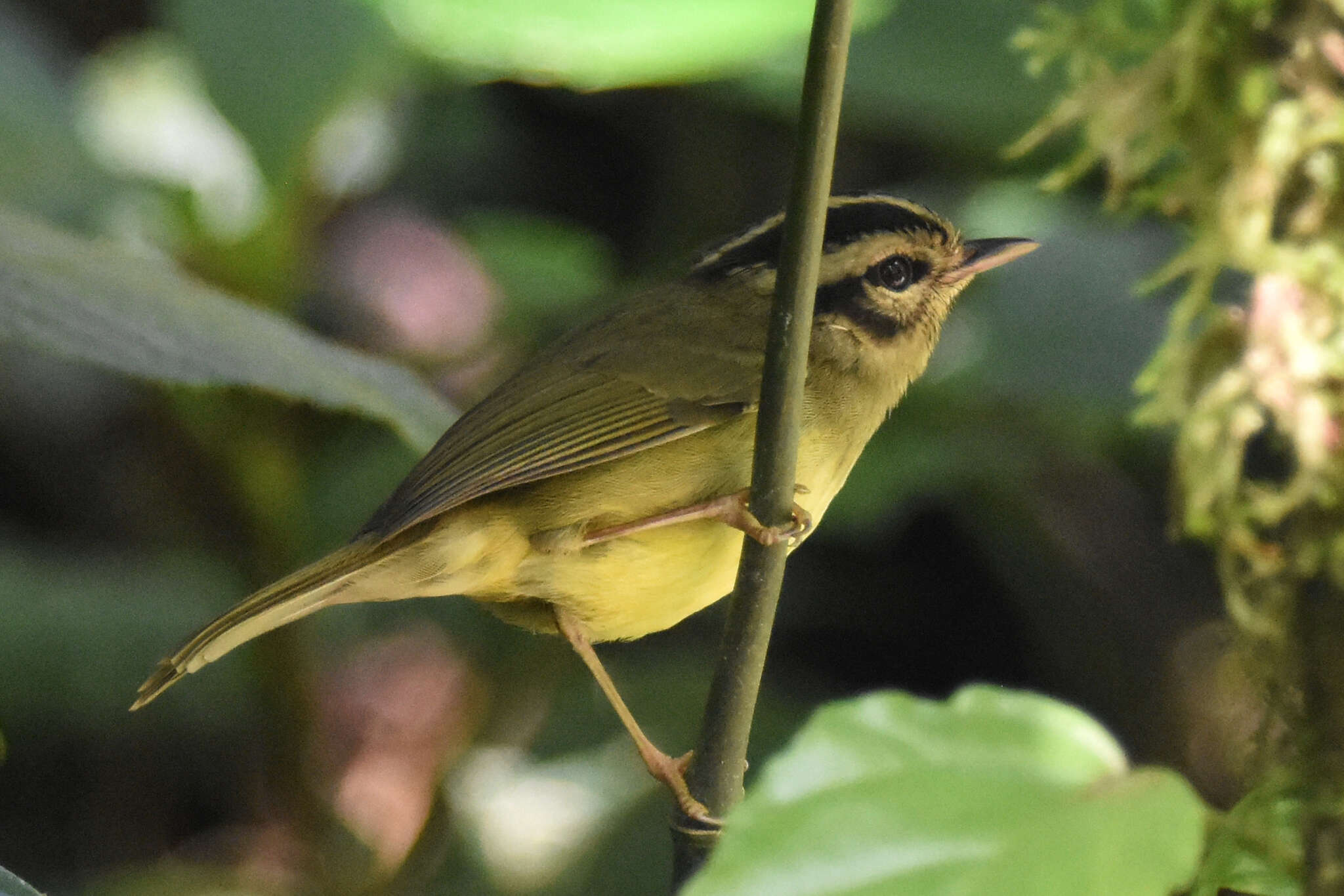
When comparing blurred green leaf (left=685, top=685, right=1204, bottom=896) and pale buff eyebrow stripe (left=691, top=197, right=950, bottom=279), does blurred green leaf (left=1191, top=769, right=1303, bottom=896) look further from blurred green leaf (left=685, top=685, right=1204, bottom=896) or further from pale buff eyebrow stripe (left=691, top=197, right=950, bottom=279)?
pale buff eyebrow stripe (left=691, top=197, right=950, bottom=279)

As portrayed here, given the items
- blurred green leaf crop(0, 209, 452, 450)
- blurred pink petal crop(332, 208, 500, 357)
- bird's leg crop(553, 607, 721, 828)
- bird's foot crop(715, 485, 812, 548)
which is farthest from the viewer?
blurred pink petal crop(332, 208, 500, 357)

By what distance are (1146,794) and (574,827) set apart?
2.94 meters

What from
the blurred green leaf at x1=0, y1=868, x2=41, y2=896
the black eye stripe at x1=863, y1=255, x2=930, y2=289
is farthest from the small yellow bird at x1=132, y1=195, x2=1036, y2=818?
the blurred green leaf at x1=0, y1=868, x2=41, y2=896

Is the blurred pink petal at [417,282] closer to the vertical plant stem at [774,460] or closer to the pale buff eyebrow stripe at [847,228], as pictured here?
the pale buff eyebrow stripe at [847,228]

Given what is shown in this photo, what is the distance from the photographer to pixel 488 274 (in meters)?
4.18

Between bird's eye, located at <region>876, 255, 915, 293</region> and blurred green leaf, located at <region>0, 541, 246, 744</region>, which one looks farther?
blurred green leaf, located at <region>0, 541, 246, 744</region>

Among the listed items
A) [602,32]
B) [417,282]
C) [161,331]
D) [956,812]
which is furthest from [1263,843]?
[417,282]

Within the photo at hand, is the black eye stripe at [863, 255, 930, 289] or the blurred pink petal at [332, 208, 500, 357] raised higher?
the black eye stripe at [863, 255, 930, 289]

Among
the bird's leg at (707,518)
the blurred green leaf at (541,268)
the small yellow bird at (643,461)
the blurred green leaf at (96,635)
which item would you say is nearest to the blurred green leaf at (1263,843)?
the bird's leg at (707,518)

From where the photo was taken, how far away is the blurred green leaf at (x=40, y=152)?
3.17m

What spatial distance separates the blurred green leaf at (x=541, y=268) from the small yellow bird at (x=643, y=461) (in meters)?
1.21

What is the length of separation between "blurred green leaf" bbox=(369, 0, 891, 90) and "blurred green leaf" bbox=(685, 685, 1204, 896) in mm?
2259

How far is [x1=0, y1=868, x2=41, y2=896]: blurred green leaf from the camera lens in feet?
4.41

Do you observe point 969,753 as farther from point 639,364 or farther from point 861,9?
point 861,9
